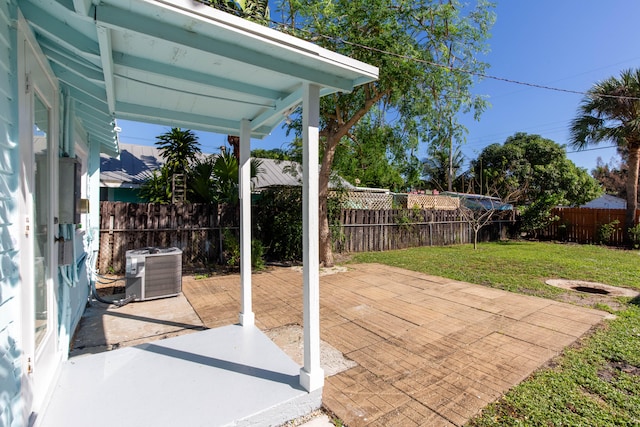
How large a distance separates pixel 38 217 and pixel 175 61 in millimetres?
1371

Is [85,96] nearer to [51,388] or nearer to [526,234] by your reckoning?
[51,388]

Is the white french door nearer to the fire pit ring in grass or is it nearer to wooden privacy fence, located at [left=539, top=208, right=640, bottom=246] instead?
the fire pit ring in grass

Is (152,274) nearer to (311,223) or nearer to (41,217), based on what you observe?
(41,217)

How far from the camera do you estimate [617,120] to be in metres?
10.9

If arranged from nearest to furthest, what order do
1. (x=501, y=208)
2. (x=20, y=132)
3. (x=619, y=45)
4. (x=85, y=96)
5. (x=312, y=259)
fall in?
(x=20, y=132) → (x=312, y=259) → (x=85, y=96) → (x=619, y=45) → (x=501, y=208)

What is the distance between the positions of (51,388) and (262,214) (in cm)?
586

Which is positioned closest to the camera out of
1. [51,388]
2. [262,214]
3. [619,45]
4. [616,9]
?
[51,388]

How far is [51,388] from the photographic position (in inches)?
85.0

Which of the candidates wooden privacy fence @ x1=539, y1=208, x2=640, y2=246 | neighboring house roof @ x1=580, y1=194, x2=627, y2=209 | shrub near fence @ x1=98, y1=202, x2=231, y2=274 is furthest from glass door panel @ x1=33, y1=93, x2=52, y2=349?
neighboring house roof @ x1=580, y1=194, x2=627, y2=209

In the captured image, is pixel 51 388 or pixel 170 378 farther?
pixel 170 378

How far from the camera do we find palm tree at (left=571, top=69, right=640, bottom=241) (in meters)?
10.4

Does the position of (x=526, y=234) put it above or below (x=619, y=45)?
below

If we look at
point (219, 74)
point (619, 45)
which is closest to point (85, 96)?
point (219, 74)

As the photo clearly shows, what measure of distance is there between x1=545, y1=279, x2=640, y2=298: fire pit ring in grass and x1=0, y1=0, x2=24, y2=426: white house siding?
23.2 ft
